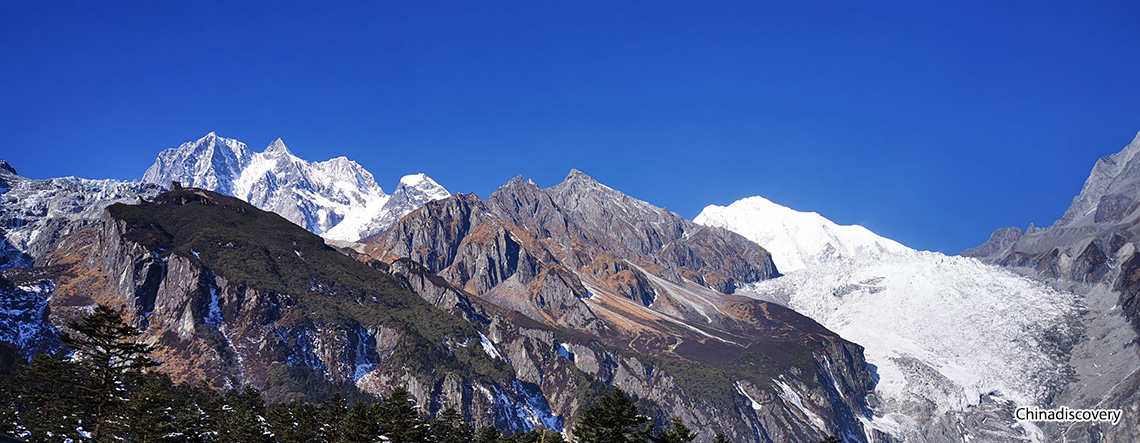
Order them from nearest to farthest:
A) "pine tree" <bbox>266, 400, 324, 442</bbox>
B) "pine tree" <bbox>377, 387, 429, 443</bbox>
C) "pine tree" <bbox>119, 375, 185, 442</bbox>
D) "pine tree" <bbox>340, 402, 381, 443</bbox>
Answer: "pine tree" <bbox>119, 375, 185, 442</bbox> → "pine tree" <bbox>340, 402, 381, 443</bbox> → "pine tree" <bbox>377, 387, 429, 443</bbox> → "pine tree" <bbox>266, 400, 324, 442</bbox>

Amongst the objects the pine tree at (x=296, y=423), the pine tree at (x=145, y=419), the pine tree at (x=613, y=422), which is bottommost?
the pine tree at (x=613, y=422)

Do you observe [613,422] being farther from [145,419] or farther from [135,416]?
[135,416]

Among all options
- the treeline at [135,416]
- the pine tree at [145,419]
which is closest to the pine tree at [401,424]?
the treeline at [135,416]

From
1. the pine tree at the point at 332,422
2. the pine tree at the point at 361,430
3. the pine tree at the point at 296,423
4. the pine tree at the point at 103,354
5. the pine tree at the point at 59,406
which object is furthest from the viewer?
the pine tree at the point at 332,422

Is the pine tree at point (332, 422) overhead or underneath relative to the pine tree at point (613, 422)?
overhead

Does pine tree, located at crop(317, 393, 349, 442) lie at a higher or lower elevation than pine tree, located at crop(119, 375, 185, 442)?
higher

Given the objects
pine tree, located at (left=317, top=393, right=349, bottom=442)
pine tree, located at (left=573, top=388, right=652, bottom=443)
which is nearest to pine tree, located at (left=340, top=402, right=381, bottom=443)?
pine tree, located at (left=317, top=393, right=349, bottom=442)

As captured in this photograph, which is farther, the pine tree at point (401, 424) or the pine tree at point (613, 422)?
the pine tree at point (401, 424)

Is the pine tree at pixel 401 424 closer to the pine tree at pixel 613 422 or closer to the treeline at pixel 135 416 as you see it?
the treeline at pixel 135 416

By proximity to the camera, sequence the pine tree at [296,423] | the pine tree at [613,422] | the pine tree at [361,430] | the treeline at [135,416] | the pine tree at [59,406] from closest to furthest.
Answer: the treeline at [135,416] < the pine tree at [613,422] < the pine tree at [59,406] < the pine tree at [361,430] < the pine tree at [296,423]

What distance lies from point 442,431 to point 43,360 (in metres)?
72.6

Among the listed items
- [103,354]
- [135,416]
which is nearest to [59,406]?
[135,416]

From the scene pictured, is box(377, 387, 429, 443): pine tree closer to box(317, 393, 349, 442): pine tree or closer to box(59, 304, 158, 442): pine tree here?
box(317, 393, 349, 442): pine tree

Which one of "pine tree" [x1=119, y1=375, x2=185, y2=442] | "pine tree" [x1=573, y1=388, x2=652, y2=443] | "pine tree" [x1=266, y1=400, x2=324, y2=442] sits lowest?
"pine tree" [x1=573, y1=388, x2=652, y2=443]
